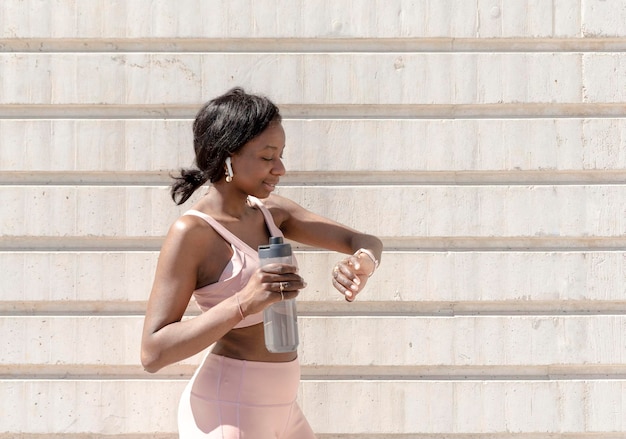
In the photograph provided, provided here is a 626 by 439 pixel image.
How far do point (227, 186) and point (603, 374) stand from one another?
6.23 feet

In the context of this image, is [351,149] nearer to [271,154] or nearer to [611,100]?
[271,154]

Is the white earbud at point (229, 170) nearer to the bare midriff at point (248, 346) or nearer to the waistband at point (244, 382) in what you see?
the bare midriff at point (248, 346)

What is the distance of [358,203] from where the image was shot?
3469 millimetres

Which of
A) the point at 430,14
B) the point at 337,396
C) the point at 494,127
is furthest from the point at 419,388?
the point at 430,14

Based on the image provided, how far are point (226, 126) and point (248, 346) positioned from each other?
0.74 m

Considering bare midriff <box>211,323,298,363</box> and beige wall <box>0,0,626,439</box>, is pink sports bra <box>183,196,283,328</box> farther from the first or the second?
beige wall <box>0,0,626,439</box>

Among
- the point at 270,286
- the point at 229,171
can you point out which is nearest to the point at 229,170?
the point at 229,171

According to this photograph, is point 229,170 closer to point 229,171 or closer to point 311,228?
point 229,171

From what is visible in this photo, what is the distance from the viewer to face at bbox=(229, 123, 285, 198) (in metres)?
2.67

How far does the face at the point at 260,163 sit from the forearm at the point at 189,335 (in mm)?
442

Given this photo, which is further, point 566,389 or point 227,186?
point 566,389

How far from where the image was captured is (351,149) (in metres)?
3.48

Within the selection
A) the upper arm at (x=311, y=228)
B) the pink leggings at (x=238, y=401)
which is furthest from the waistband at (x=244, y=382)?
the upper arm at (x=311, y=228)

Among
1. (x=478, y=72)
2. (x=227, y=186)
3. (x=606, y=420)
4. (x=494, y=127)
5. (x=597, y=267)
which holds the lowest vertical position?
(x=606, y=420)
